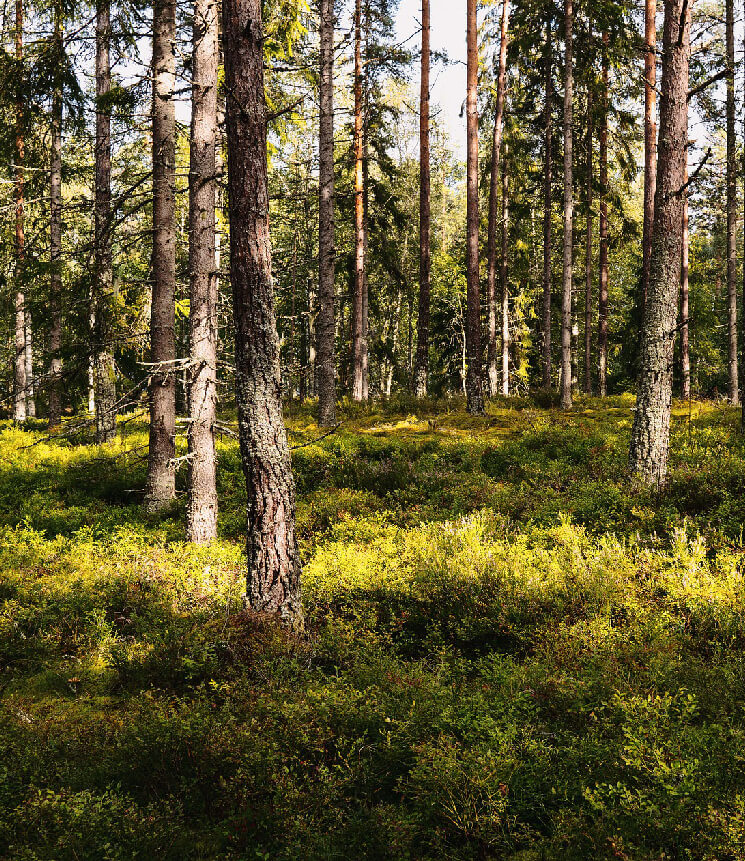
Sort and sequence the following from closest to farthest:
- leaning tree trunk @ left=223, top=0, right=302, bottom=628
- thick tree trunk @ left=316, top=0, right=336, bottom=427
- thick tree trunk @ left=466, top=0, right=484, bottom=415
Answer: leaning tree trunk @ left=223, top=0, right=302, bottom=628 → thick tree trunk @ left=316, top=0, right=336, bottom=427 → thick tree trunk @ left=466, top=0, right=484, bottom=415

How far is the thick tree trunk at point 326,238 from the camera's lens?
14.4 metres

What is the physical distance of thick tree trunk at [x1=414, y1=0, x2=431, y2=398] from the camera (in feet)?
60.0

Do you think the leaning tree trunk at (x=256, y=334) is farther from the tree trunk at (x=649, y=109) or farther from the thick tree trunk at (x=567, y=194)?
the tree trunk at (x=649, y=109)

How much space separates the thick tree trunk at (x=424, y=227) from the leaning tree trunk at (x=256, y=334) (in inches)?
512

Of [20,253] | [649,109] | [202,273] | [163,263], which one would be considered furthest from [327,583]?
[649,109]

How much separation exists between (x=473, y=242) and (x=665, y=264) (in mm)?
8025

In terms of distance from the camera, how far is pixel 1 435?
52.7 ft

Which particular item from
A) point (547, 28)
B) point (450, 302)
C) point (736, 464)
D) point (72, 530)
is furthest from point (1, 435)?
point (450, 302)

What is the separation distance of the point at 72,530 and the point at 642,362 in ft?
31.0

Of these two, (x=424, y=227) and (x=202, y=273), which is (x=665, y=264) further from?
(x=424, y=227)

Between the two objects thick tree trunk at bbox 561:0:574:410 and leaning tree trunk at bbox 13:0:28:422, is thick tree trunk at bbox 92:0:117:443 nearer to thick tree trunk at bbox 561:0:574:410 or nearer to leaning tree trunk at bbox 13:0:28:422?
leaning tree trunk at bbox 13:0:28:422

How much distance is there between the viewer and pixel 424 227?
62.2ft

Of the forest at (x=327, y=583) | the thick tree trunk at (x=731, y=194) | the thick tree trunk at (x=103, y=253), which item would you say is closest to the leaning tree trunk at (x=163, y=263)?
the forest at (x=327, y=583)

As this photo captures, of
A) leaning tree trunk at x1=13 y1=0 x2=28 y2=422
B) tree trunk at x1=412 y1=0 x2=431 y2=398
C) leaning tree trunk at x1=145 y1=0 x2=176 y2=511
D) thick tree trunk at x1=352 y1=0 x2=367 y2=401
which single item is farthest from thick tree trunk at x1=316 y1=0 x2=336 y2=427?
leaning tree trunk at x1=13 y1=0 x2=28 y2=422
